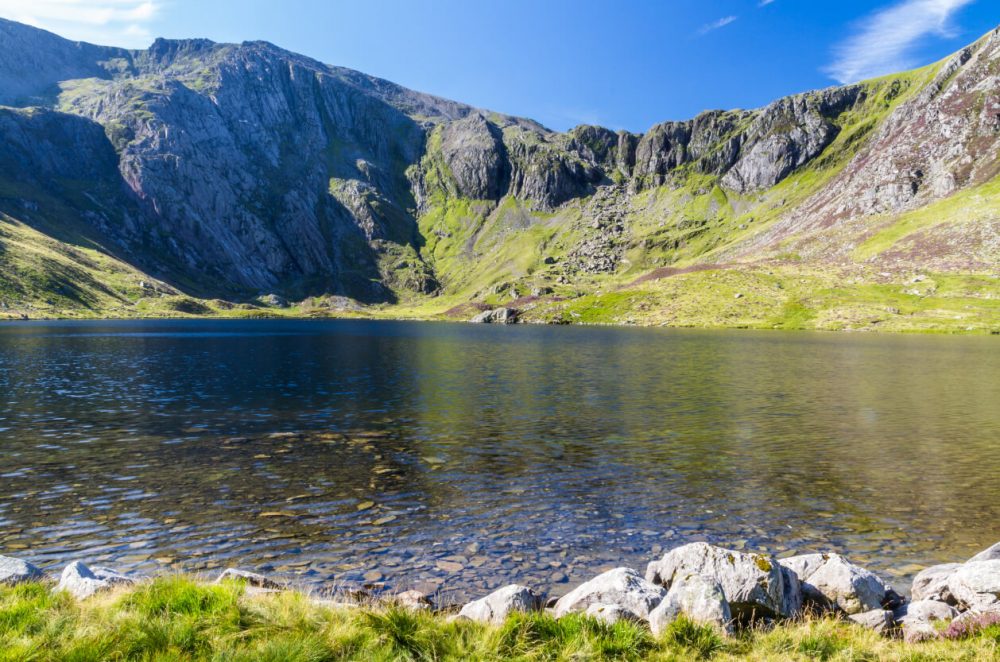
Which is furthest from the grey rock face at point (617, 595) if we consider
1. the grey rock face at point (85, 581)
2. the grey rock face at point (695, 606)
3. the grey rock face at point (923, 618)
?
the grey rock face at point (85, 581)

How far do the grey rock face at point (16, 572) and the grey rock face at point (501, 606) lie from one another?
11.1 meters

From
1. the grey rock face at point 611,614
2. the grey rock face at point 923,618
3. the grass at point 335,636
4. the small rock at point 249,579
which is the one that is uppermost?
the grass at point 335,636

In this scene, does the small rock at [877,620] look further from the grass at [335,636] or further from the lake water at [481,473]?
the lake water at [481,473]

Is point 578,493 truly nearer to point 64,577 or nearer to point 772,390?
point 64,577

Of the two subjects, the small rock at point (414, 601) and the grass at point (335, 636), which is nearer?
the grass at point (335, 636)

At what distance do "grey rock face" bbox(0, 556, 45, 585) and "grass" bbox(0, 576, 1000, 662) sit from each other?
1.92 meters

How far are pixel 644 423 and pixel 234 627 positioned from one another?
35.4 meters

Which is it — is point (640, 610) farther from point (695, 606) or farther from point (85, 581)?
point (85, 581)

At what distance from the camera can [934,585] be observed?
15398mm

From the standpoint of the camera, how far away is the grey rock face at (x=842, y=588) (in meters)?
14.9

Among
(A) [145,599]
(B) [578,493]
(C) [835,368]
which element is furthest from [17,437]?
(C) [835,368]

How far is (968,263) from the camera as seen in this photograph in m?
184

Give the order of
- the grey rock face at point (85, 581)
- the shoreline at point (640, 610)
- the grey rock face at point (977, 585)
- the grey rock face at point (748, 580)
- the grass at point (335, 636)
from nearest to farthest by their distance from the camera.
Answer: the grass at point (335, 636) → the shoreline at point (640, 610) → the grey rock face at point (85, 581) → the grey rock face at point (977, 585) → the grey rock face at point (748, 580)

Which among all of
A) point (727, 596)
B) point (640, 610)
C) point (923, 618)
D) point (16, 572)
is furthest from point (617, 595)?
point (16, 572)
